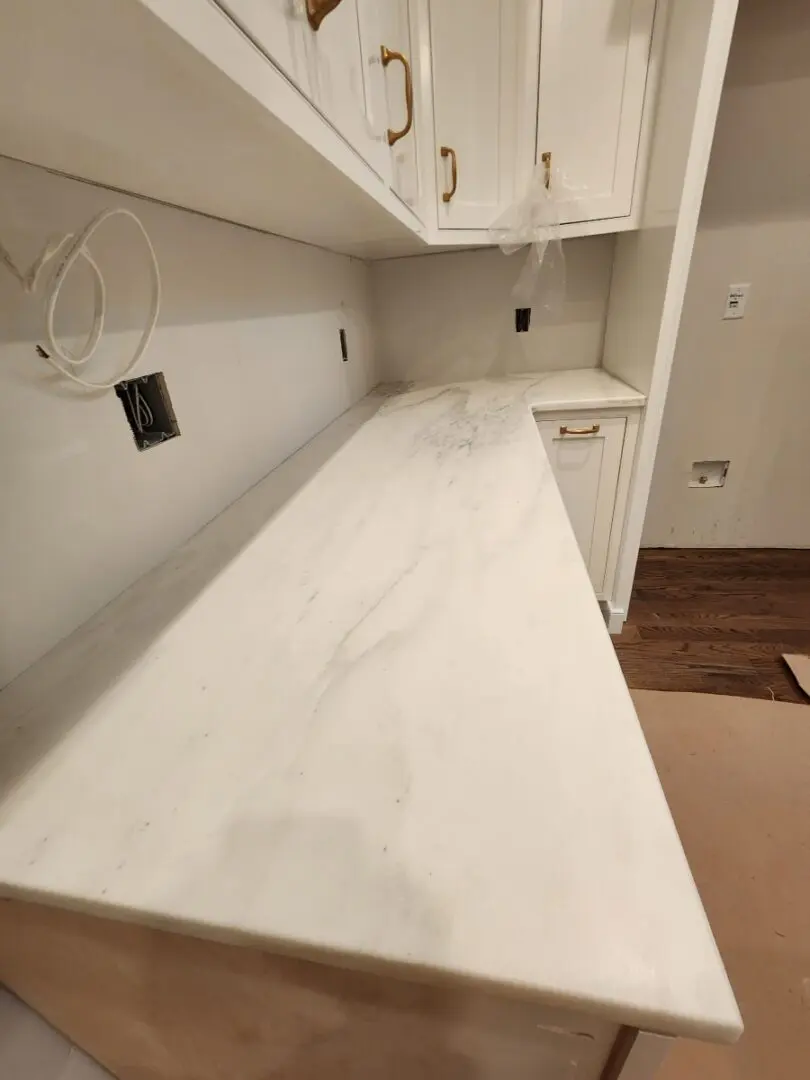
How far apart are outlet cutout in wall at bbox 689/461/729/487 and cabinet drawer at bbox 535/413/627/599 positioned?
803 mm

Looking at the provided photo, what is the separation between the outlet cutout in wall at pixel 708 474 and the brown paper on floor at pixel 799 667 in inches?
33.9

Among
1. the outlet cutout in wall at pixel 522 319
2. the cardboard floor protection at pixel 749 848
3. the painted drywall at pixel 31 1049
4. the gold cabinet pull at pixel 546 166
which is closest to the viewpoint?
the painted drywall at pixel 31 1049

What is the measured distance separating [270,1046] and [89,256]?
0.80 m

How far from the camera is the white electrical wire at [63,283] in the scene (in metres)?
0.50

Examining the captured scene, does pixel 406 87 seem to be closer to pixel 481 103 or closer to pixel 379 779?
pixel 481 103

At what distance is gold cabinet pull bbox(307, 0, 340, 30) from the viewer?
1.49 ft

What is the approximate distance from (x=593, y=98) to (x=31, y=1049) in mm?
2133

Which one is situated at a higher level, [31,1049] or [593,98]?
[593,98]

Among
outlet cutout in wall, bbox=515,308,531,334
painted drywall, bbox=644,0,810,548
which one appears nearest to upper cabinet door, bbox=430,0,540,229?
outlet cutout in wall, bbox=515,308,531,334

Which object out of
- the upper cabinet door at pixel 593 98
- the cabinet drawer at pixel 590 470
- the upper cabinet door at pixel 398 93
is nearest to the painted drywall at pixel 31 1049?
the upper cabinet door at pixel 398 93

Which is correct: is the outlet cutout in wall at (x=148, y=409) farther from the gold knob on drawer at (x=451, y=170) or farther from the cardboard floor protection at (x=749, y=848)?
the cardboard floor protection at (x=749, y=848)

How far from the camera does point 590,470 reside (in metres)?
1.61

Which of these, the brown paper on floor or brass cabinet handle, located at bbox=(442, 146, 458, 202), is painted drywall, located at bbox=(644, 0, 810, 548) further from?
brass cabinet handle, located at bbox=(442, 146, 458, 202)

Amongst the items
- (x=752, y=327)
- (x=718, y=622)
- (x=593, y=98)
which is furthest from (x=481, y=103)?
(x=718, y=622)
